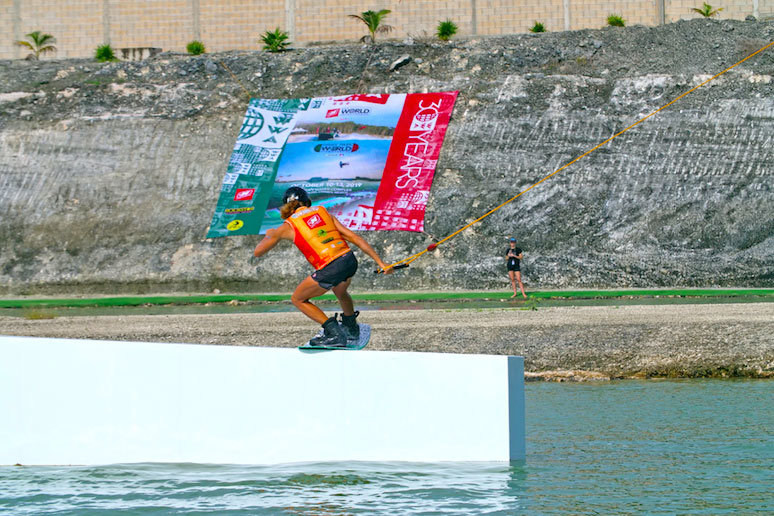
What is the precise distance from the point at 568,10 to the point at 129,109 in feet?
55.2

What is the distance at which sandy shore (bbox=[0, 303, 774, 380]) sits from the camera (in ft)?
46.5

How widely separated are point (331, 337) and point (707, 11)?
30.6 m

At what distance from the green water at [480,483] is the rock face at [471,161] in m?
15.6

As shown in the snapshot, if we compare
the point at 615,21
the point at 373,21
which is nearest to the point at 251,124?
the point at 373,21

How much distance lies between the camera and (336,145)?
29.2 metres

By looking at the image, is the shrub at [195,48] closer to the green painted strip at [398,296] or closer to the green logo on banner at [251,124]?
the green logo on banner at [251,124]

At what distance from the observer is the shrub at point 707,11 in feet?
115

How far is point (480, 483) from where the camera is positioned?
8164 millimetres

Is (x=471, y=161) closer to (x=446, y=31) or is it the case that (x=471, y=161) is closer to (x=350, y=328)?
(x=446, y=31)

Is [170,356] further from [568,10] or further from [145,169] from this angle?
[568,10]

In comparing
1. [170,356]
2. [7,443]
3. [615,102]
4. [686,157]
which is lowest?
[7,443]

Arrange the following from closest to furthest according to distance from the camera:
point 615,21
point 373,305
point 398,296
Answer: point 373,305 → point 398,296 → point 615,21

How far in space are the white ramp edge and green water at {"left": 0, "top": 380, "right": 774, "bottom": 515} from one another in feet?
0.47

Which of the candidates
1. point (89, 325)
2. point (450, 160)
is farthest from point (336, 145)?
point (89, 325)
